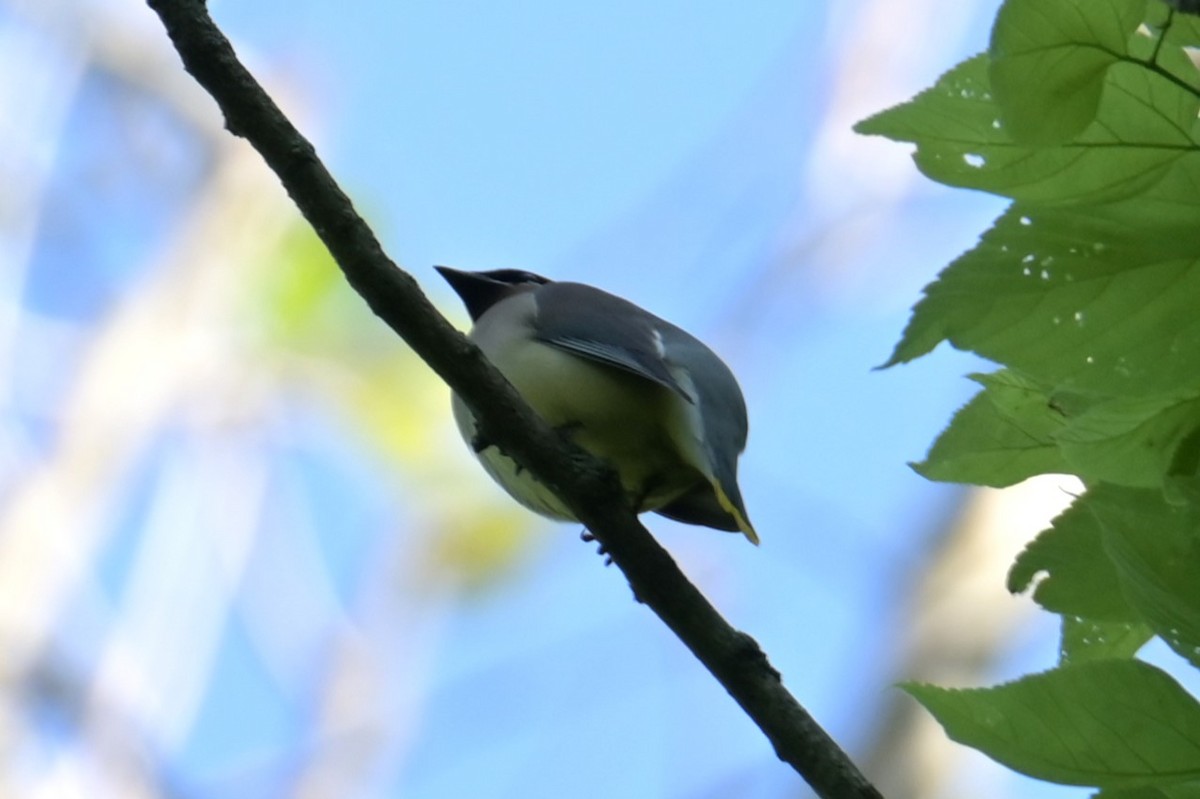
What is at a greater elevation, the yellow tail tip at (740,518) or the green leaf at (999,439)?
the yellow tail tip at (740,518)

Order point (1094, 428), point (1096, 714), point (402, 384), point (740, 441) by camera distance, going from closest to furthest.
Answer: point (1096, 714) < point (1094, 428) < point (740, 441) < point (402, 384)

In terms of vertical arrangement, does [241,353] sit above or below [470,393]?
above

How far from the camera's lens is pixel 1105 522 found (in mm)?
1562

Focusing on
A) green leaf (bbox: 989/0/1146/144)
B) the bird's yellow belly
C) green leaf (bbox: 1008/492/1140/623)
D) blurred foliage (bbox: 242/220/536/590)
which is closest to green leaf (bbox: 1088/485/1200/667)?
green leaf (bbox: 1008/492/1140/623)

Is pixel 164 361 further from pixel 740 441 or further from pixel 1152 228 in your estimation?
pixel 1152 228

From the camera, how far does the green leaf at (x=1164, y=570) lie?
1502 mm

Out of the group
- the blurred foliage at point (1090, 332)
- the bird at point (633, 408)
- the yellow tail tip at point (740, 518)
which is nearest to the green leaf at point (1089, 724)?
the blurred foliage at point (1090, 332)

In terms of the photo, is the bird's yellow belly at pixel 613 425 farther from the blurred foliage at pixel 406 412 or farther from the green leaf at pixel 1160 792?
the blurred foliage at pixel 406 412

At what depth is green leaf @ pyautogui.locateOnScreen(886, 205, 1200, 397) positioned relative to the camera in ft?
5.21

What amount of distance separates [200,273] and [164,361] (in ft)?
2.05

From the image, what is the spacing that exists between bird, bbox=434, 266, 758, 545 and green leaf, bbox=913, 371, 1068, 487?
192 centimetres

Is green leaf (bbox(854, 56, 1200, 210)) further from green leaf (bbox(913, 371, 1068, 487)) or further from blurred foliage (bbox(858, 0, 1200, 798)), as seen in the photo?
green leaf (bbox(913, 371, 1068, 487))

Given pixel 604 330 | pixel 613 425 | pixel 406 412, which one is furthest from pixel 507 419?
pixel 406 412

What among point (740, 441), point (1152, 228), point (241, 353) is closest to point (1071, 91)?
point (1152, 228)
